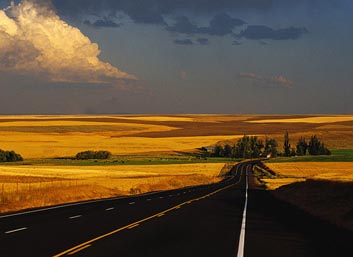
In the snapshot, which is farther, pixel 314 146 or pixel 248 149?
pixel 248 149

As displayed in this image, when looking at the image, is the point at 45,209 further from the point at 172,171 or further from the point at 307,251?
the point at 172,171

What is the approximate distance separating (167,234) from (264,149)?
591 ft

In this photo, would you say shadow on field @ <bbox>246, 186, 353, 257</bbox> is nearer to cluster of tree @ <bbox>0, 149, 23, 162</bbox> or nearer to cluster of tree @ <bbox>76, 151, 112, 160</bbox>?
cluster of tree @ <bbox>0, 149, 23, 162</bbox>

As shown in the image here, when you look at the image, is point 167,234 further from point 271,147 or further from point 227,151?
point 271,147

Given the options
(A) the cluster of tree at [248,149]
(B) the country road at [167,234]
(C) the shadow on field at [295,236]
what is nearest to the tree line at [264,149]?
(A) the cluster of tree at [248,149]

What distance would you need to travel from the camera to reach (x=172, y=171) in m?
99.1

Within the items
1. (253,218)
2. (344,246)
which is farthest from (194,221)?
(344,246)

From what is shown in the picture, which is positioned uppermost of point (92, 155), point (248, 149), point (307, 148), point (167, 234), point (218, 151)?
point (307, 148)

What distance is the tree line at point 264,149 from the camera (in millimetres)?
179200

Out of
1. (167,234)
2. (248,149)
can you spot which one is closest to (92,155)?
(248,149)

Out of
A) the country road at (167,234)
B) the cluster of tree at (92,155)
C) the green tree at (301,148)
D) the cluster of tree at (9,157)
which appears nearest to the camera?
the country road at (167,234)

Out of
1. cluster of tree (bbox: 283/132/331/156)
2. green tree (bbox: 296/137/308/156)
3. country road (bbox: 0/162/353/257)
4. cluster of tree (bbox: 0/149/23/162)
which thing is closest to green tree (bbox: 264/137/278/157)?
cluster of tree (bbox: 283/132/331/156)

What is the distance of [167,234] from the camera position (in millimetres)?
17031

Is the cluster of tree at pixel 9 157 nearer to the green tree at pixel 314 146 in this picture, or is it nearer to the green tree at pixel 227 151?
the green tree at pixel 227 151
